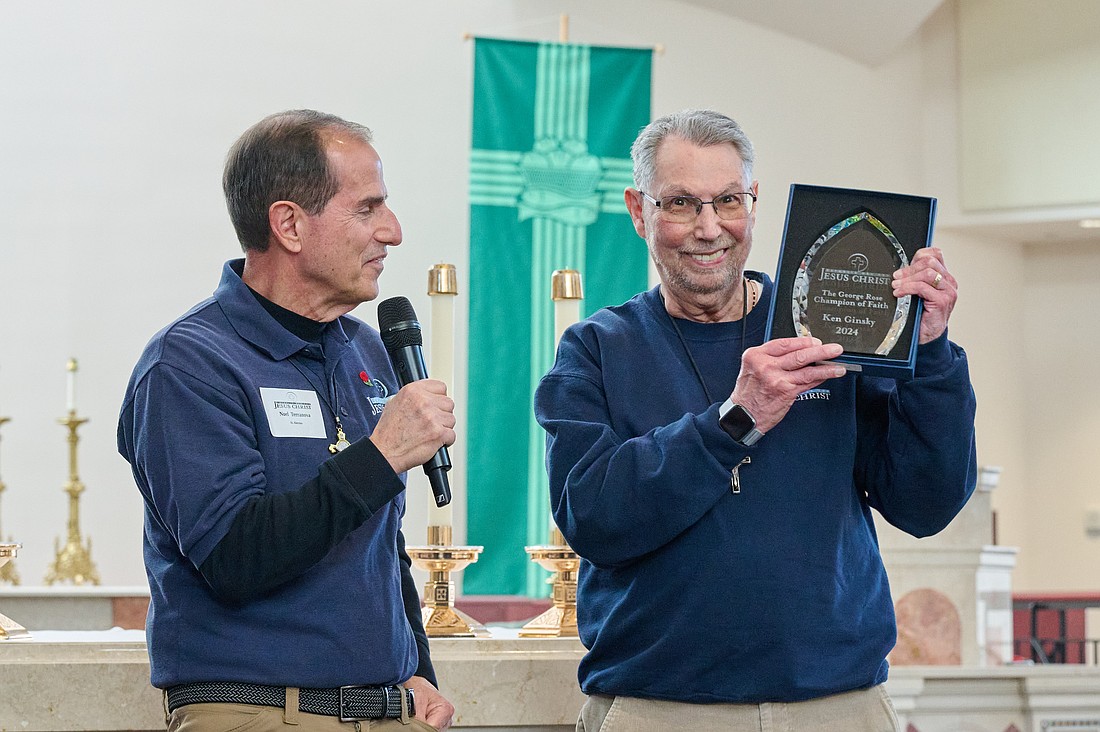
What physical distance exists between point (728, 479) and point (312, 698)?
0.60 m

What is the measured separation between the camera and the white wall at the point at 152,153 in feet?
22.9

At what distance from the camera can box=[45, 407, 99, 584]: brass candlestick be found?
20.3ft

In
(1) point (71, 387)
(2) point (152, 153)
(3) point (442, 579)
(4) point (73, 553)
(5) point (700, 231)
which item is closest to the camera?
(5) point (700, 231)

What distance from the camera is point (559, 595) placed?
8.25ft

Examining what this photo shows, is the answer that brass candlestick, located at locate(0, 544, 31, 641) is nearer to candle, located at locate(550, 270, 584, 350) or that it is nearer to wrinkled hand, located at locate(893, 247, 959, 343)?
candle, located at locate(550, 270, 584, 350)

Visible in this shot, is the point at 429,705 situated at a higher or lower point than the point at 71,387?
lower

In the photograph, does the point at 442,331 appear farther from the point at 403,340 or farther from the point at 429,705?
the point at 429,705

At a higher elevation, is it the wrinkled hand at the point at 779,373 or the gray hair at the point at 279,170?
the gray hair at the point at 279,170

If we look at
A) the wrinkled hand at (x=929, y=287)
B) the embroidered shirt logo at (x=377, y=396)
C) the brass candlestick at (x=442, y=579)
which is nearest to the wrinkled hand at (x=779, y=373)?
the wrinkled hand at (x=929, y=287)

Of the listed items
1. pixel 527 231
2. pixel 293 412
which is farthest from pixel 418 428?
pixel 527 231

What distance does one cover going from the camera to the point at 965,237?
9102 millimetres

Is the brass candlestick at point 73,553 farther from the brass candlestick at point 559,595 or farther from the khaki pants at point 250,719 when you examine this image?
the khaki pants at point 250,719

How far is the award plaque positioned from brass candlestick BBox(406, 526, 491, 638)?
0.90m

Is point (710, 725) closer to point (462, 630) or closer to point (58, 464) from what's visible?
point (462, 630)
